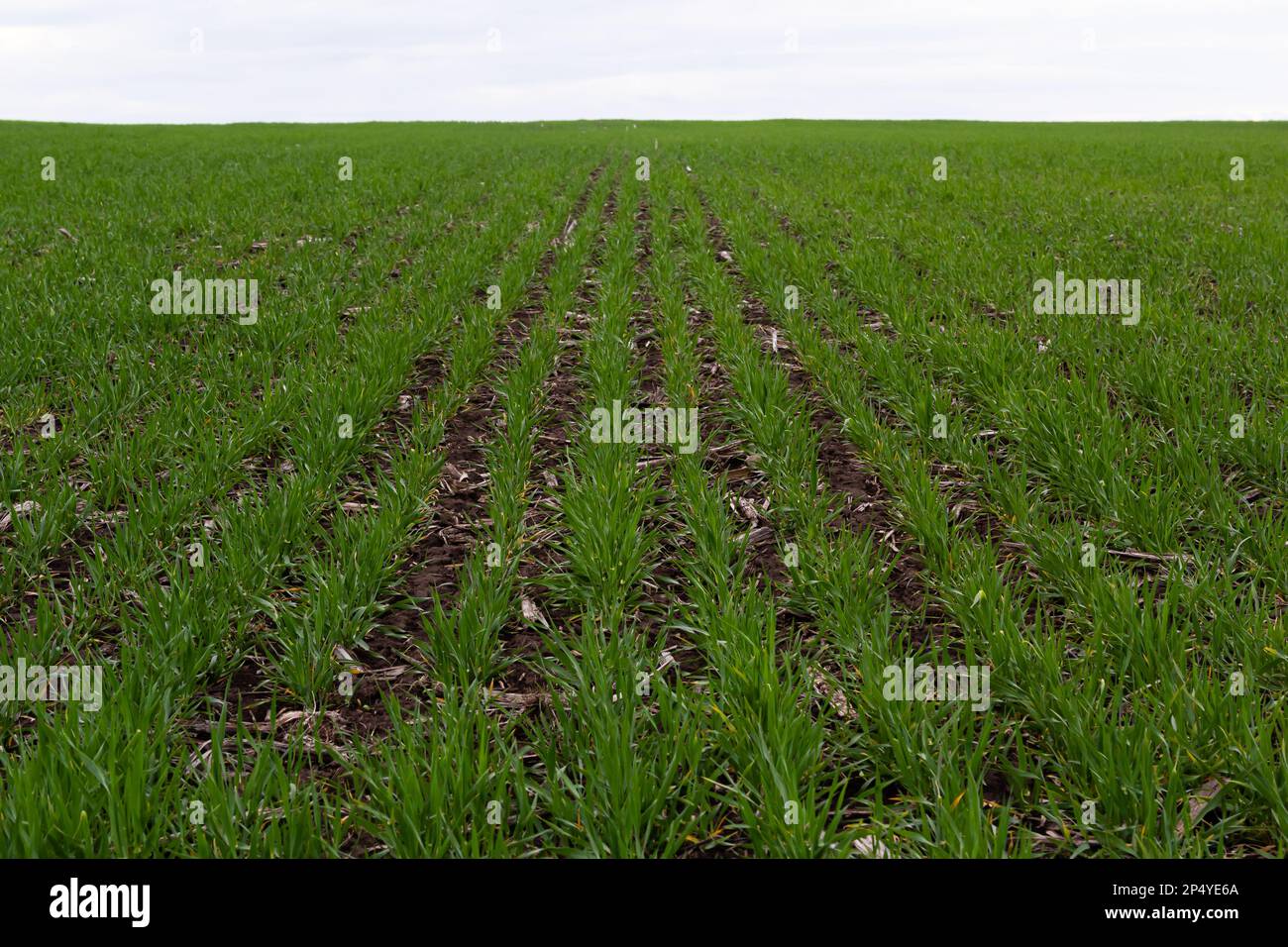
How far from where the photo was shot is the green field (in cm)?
227
